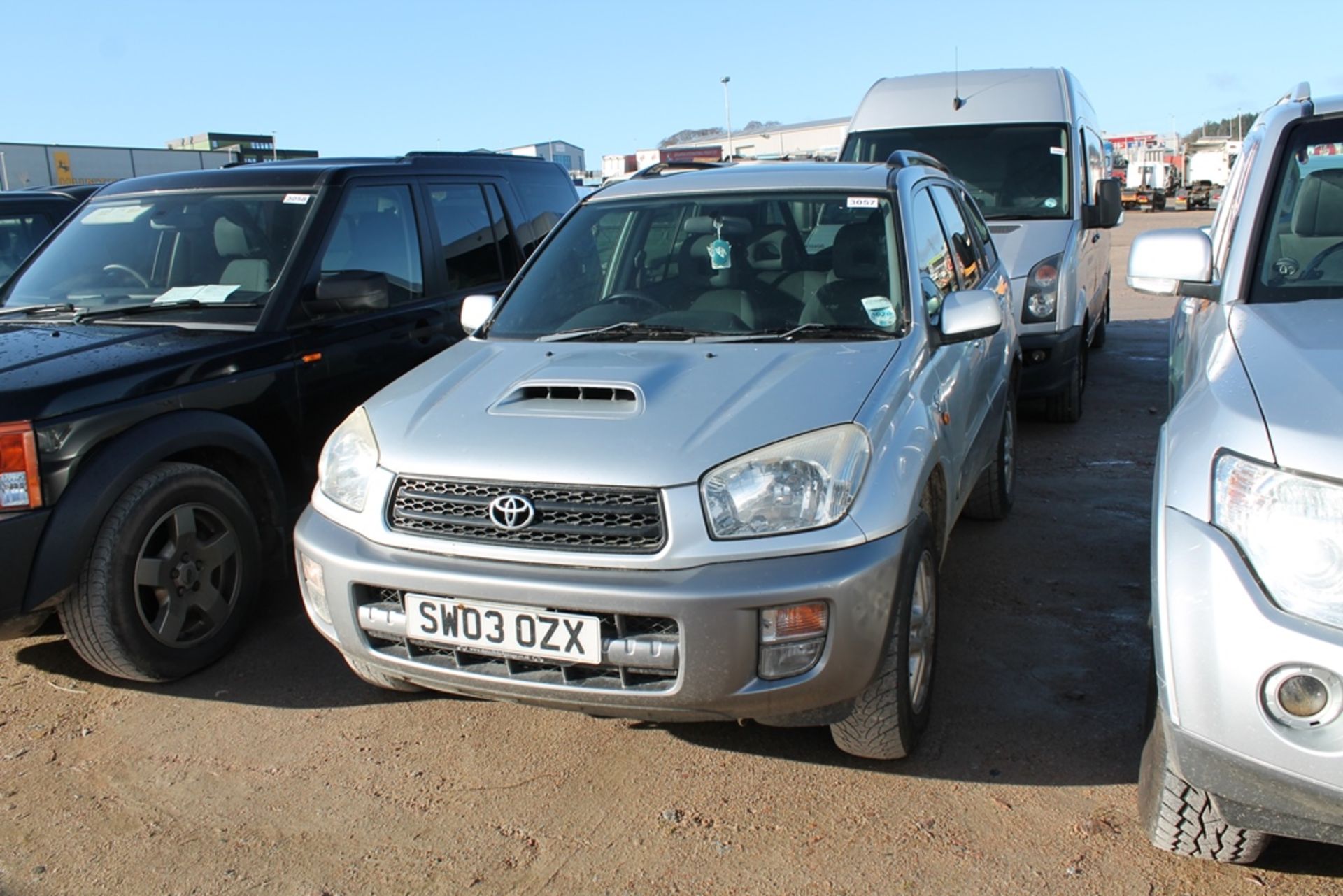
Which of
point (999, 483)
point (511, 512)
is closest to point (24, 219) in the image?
point (511, 512)

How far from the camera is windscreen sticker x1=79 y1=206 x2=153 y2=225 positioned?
4.97m

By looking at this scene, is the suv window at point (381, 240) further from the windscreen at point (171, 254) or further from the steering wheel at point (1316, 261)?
the steering wheel at point (1316, 261)

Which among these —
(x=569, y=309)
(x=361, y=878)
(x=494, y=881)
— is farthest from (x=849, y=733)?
(x=569, y=309)

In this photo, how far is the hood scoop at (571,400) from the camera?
3.05m

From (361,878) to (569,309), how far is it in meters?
2.10

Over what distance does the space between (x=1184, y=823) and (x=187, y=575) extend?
10.5ft

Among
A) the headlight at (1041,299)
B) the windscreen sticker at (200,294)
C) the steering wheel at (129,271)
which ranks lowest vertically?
the headlight at (1041,299)

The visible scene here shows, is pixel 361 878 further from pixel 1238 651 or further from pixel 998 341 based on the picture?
pixel 998 341

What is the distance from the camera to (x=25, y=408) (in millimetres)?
3389

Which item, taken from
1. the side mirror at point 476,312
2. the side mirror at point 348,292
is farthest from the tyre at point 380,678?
the side mirror at point 348,292

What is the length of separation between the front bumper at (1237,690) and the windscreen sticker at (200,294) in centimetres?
375

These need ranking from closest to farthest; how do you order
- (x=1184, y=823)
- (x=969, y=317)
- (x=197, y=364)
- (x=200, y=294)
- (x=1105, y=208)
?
(x=1184, y=823) < (x=969, y=317) < (x=197, y=364) < (x=200, y=294) < (x=1105, y=208)

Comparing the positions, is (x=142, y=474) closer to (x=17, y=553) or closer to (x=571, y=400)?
(x=17, y=553)

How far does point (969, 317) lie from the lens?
358cm
